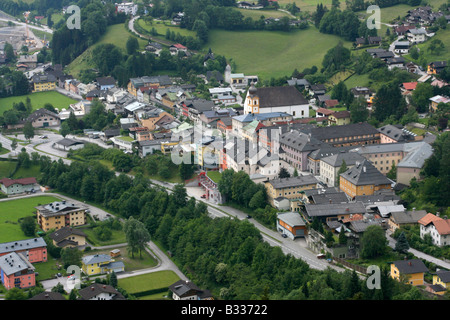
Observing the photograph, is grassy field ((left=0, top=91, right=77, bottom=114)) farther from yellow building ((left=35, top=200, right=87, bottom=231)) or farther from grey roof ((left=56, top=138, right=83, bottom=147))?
yellow building ((left=35, top=200, right=87, bottom=231))

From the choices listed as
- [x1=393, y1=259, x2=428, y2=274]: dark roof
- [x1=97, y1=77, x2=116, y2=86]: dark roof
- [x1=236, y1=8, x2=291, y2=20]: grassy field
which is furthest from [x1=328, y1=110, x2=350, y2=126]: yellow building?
[x1=236, y1=8, x2=291, y2=20]: grassy field

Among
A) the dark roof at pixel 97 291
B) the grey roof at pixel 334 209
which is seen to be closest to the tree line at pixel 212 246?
the grey roof at pixel 334 209

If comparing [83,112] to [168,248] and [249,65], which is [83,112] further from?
[168,248]

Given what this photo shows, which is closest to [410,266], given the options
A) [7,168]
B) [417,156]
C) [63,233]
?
[417,156]

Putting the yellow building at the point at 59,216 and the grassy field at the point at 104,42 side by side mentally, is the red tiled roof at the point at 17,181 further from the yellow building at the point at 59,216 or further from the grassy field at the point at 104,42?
the grassy field at the point at 104,42
